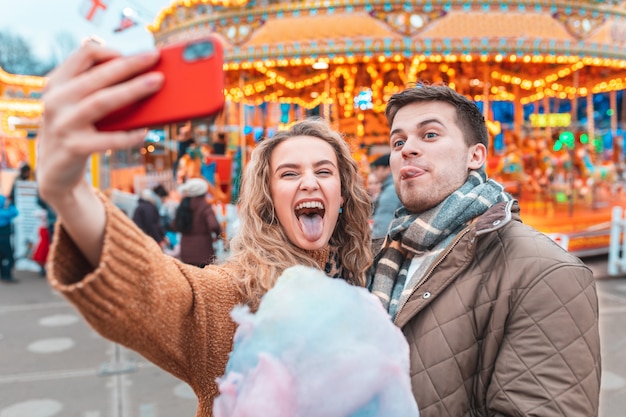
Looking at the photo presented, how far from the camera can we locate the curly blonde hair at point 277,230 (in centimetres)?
147

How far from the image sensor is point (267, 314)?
1005mm

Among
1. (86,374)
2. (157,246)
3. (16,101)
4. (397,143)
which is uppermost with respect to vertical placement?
(16,101)

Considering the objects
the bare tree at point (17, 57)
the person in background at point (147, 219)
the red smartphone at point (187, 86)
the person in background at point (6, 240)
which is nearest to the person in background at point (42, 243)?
the person in background at point (6, 240)

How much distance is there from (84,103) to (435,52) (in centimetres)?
843

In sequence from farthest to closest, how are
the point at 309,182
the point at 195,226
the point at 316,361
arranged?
the point at 195,226 < the point at 309,182 < the point at 316,361

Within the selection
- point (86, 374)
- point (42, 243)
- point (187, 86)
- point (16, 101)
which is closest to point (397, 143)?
point (187, 86)

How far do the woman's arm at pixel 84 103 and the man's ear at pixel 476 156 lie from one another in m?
1.15

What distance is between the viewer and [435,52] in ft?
28.1

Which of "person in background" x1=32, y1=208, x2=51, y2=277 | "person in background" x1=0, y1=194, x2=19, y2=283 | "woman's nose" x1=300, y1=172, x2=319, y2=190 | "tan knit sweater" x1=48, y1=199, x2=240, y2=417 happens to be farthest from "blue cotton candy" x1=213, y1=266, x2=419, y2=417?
"person in background" x1=0, y1=194, x2=19, y2=283

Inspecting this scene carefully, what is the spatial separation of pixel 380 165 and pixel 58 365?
3.85 m

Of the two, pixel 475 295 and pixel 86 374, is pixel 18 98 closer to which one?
pixel 86 374

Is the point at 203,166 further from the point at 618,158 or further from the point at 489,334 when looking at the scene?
the point at 618,158

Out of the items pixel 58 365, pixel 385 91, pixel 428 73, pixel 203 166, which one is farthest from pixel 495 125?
pixel 58 365

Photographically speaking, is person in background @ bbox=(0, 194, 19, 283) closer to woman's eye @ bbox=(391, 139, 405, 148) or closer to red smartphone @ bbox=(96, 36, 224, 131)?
woman's eye @ bbox=(391, 139, 405, 148)
